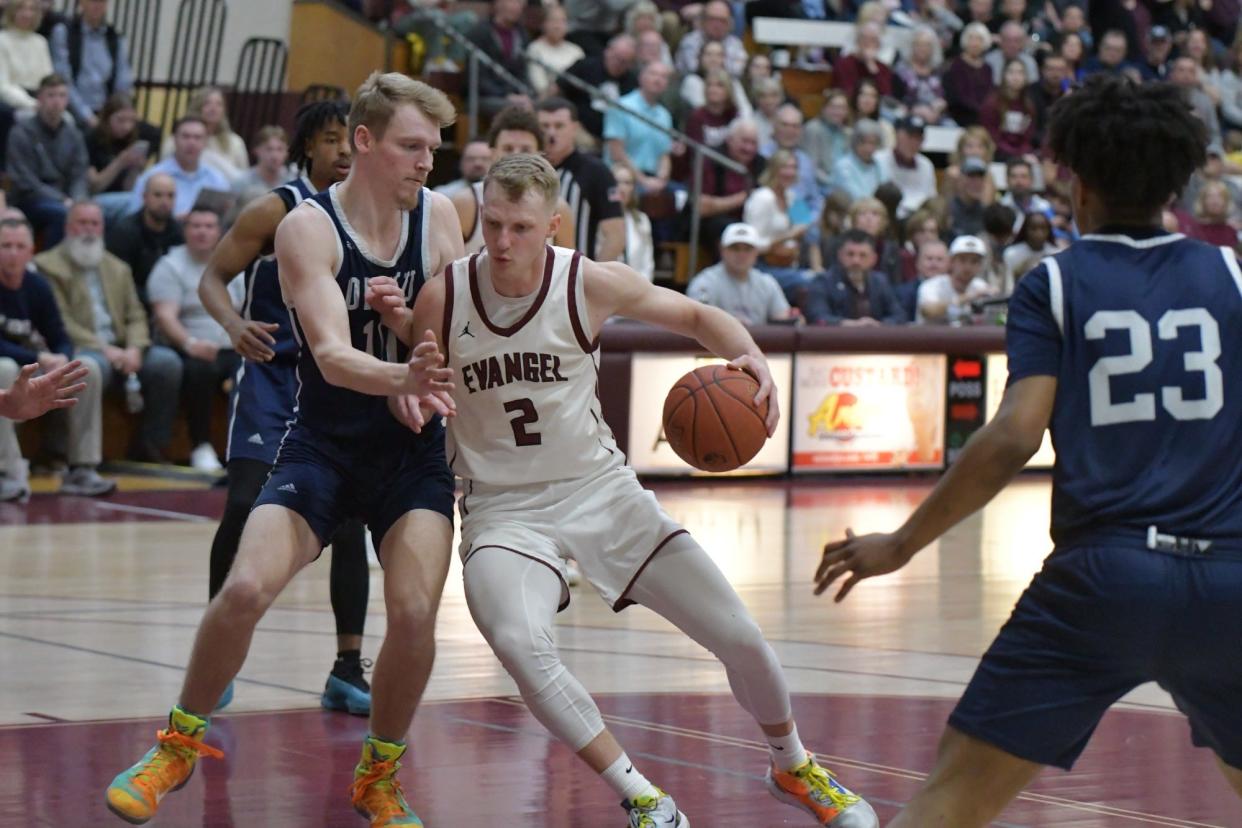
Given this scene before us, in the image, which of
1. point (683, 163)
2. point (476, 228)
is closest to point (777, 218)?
point (683, 163)

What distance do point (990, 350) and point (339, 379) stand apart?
10.9 metres

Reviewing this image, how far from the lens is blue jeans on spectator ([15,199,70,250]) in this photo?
1367cm

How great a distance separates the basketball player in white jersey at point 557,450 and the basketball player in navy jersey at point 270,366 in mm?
1120

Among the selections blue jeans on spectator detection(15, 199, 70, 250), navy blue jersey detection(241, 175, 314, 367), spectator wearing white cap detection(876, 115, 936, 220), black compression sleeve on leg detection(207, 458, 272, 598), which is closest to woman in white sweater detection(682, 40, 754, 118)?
spectator wearing white cap detection(876, 115, 936, 220)

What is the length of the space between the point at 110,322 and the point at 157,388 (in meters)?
0.52

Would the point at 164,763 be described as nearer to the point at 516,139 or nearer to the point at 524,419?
the point at 524,419

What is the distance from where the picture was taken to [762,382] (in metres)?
4.95

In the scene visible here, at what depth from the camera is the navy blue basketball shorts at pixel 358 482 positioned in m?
5.04

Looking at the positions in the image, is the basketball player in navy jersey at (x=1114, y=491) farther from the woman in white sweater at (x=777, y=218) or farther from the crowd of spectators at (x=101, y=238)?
the woman in white sweater at (x=777, y=218)

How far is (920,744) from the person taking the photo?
5918 millimetres

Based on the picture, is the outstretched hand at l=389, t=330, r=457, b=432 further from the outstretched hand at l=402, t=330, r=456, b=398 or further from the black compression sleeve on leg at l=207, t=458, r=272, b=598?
the black compression sleeve on leg at l=207, t=458, r=272, b=598

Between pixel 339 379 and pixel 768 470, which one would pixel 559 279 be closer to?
pixel 339 379

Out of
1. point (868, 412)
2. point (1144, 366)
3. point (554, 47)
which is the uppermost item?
point (554, 47)

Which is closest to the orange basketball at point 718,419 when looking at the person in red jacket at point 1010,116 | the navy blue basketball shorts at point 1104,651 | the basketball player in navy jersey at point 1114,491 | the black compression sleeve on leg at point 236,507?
the basketball player in navy jersey at point 1114,491
